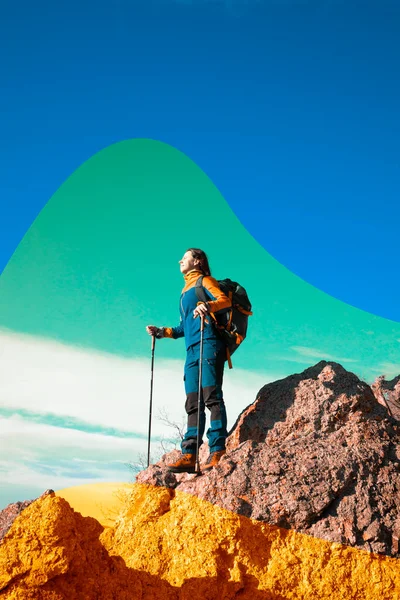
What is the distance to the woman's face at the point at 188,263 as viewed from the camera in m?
6.60

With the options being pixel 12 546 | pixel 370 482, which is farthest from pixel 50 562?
pixel 370 482

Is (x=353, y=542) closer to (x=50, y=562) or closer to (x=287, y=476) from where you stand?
(x=287, y=476)

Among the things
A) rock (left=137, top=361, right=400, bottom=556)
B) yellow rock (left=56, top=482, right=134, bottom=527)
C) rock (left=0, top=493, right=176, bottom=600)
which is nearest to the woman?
rock (left=137, top=361, right=400, bottom=556)

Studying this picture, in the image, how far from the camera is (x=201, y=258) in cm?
663

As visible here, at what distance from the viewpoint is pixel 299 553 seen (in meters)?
4.71

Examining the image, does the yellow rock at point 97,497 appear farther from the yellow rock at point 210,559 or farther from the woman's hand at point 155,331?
the woman's hand at point 155,331

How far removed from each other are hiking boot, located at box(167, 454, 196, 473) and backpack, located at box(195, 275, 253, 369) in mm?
1007

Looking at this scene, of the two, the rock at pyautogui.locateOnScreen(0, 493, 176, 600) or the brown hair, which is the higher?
the brown hair

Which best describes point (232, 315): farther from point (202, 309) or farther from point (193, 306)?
point (202, 309)

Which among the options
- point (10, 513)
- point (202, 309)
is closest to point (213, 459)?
point (202, 309)

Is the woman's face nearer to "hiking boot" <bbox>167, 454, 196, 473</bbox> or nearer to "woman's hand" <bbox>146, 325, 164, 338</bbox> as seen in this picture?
"woman's hand" <bbox>146, 325, 164, 338</bbox>

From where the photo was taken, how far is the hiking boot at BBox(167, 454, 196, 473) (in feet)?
17.9

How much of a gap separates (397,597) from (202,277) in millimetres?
3319

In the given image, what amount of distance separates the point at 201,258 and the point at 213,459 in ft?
6.94
